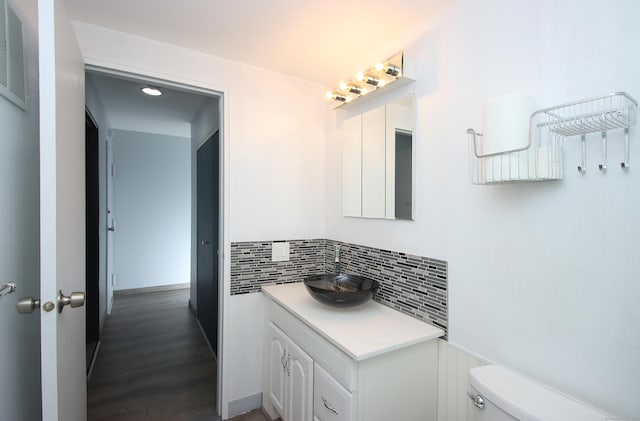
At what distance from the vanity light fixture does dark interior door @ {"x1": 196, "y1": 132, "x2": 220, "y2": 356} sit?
4.18 ft

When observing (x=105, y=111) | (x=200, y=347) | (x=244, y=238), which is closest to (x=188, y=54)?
(x=244, y=238)

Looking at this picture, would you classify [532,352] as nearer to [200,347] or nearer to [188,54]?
[188,54]

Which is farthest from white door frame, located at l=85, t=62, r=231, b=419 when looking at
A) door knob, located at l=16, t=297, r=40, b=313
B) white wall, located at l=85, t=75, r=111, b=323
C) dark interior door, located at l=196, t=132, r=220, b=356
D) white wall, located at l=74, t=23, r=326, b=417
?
white wall, located at l=85, t=75, r=111, b=323

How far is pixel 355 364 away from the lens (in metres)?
1.20

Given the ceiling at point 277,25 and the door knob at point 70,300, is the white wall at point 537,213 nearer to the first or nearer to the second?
the ceiling at point 277,25

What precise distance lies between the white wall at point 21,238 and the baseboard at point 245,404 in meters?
1.01

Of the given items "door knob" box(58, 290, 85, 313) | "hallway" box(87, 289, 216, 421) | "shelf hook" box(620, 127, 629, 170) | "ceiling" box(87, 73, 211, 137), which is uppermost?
"ceiling" box(87, 73, 211, 137)

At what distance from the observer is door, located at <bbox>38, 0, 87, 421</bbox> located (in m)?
0.90

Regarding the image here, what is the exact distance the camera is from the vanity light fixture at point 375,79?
4.94 ft

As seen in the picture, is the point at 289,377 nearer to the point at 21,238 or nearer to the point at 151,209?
the point at 21,238

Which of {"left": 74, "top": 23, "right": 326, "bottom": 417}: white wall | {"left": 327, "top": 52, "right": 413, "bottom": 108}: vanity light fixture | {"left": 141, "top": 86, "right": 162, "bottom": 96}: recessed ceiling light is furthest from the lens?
{"left": 141, "top": 86, "right": 162, "bottom": 96}: recessed ceiling light

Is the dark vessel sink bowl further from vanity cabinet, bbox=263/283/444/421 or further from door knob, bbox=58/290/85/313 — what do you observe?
door knob, bbox=58/290/85/313

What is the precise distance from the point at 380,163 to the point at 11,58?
1556 mm

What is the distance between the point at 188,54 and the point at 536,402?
2228mm
